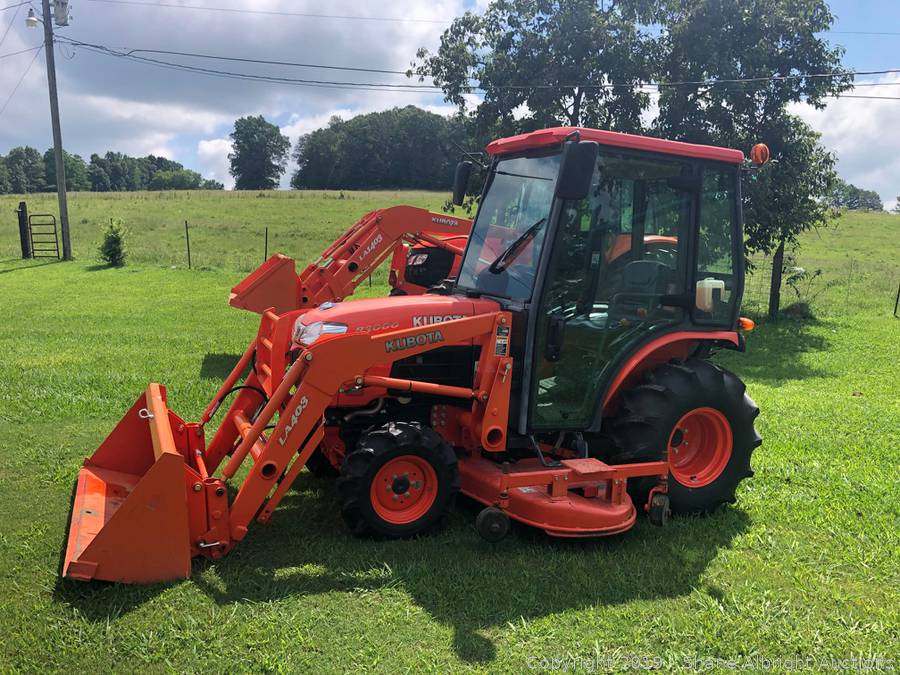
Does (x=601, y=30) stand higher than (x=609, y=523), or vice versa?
(x=601, y=30)

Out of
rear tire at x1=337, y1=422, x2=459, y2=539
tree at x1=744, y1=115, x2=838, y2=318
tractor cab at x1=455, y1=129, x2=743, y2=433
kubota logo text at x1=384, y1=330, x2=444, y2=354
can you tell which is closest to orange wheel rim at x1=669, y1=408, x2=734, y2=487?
tractor cab at x1=455, y1=129, x2=743, y2=433

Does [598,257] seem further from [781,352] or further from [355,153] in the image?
[355,153]

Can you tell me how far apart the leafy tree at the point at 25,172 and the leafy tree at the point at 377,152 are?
98.5 feet

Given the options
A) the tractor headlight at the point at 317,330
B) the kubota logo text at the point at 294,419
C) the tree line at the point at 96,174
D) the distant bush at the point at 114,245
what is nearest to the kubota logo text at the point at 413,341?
the tractor headlight at the point at 317,330

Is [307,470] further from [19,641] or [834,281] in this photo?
[834,281]

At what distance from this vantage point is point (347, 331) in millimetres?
4410

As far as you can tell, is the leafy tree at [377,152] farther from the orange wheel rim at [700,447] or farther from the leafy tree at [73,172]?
the orange wheel rim at [700,447]

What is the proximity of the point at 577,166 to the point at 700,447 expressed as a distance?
2412mm

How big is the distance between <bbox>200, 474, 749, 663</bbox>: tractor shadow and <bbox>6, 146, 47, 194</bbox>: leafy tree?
300ft

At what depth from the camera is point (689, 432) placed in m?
5.18

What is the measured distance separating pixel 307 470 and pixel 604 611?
2.73 metres

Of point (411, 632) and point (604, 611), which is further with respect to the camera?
point (604, 611)

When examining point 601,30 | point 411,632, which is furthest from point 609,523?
point 601,30

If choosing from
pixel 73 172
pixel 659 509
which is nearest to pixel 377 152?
pixel 73 172
